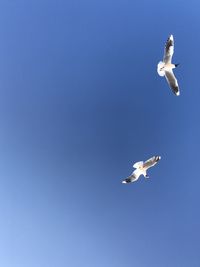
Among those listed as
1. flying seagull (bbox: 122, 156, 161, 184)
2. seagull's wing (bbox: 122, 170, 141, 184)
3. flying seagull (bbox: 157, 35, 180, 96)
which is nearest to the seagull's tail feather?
flying seagull (bbox: 157, 35, 180, 96)

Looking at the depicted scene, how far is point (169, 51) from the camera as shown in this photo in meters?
9.72

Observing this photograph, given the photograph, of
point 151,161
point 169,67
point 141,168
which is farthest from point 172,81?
point 141,168

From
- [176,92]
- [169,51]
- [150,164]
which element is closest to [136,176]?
[150,164]

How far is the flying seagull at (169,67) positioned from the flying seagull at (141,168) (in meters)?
1.26

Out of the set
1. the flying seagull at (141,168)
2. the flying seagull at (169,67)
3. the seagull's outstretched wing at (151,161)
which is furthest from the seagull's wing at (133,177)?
the flying seagull at (169,67)

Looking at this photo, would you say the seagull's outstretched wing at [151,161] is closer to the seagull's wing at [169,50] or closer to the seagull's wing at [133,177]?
the seagull's wing at [133,177]

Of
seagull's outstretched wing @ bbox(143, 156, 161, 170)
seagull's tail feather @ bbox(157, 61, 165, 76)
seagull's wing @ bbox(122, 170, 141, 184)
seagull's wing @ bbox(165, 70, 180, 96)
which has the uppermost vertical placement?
seagull's tail feather @ bbox(157, 61, 165, 76)

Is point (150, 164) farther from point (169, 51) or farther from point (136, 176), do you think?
point (169, 51)

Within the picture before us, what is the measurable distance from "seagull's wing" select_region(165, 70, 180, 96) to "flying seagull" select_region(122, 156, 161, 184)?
1237mm

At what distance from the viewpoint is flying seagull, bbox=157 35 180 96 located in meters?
9.71

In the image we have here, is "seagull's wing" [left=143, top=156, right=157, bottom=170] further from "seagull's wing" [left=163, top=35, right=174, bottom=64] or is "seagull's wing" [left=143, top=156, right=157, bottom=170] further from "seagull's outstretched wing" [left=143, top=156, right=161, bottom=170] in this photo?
"seagull's wing" [left=163, top=35, right=174, bottom=64]

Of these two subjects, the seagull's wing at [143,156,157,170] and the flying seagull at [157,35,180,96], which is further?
the seagull's wing at [143,156,157,170]

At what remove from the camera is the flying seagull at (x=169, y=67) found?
9.71m

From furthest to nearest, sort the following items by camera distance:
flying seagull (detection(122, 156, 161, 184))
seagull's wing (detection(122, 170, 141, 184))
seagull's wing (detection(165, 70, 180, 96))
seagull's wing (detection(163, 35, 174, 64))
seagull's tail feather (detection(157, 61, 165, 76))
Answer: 1. seagull's wing (detection(122, 170, 141, 184))
2. flying seagull (detection(122, 156, 161, 184))
3. seagull's wing (detection(165, 70, 180, 96))
4. seagull's tail feather (detection(157, 61, 165, 76))
5. seagull's wing (detection(163, 35, 174, 64))
